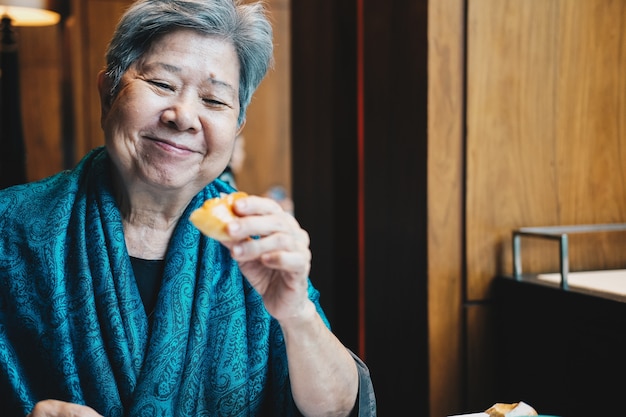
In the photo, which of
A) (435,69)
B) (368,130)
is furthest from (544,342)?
(368,130)

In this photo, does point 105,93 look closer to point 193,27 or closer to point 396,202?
point 193,27

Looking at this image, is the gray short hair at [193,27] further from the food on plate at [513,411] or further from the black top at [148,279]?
the food on plate at [513,411]

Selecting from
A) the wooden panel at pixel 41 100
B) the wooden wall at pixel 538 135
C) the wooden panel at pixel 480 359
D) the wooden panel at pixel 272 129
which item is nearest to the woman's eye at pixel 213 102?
the wooden wall at pixel 538 135

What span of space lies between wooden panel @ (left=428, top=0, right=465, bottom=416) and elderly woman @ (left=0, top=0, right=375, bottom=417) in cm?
84

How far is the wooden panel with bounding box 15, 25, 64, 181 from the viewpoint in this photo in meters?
5.49

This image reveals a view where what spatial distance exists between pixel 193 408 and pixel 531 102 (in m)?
1.55

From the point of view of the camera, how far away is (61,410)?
3.98 feet

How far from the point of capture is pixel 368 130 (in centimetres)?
270

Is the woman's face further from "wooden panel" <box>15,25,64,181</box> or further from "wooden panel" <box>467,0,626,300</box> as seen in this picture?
"wooden panel" <box>15,25,64,181</box>

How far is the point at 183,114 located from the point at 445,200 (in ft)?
3.69

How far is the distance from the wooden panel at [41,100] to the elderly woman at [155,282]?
171 inches

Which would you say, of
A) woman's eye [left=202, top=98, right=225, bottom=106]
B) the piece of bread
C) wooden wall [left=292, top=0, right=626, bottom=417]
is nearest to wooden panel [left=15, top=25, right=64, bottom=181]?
wooden wall [left=292, top=0, right=626, bottom=417]

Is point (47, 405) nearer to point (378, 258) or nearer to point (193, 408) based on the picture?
point (193, 408)

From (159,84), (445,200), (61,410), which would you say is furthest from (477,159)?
(61,410)
